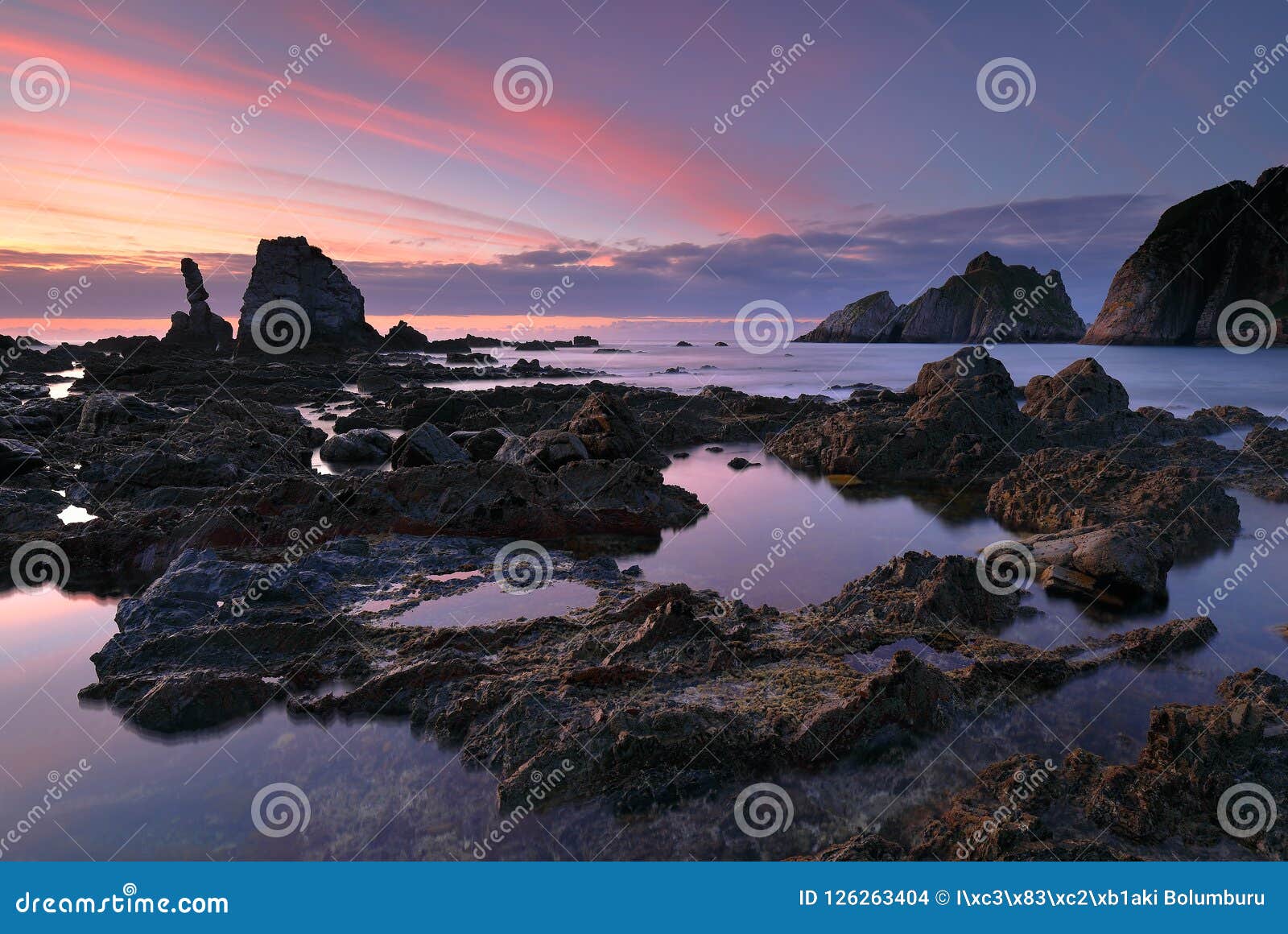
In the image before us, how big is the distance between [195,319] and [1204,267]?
16204cm

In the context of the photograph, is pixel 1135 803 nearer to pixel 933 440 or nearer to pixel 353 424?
pixel 933 440

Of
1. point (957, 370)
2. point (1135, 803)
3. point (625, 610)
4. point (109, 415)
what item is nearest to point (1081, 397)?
point (957, 370)

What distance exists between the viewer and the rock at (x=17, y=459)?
16.4m

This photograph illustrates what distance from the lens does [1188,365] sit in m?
70.2

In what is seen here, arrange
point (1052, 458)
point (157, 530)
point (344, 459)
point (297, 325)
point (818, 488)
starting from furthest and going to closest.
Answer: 1. point (297, 325)
2. point (344, 459)
3. point (818, 488)
4. point (1052, 458)
5. point (157, 530)

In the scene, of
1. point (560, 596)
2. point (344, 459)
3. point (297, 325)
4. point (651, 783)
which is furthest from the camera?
point (297, 325)

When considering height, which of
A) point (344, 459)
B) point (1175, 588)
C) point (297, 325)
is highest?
point (297, 325)

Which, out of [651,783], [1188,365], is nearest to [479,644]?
[651,783]

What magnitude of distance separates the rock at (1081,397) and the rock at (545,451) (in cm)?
1898

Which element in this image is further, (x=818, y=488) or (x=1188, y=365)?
(x=1188, y=365)

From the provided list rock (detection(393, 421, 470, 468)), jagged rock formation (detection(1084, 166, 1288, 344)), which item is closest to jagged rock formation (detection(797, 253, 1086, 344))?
Answer: jagged rock formation (detection(1084, 166, 1288, 344))

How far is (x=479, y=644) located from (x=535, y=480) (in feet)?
22.4

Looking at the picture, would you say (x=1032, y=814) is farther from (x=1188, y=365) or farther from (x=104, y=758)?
(x=1188, y=365)

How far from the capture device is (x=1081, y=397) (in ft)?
83.4
